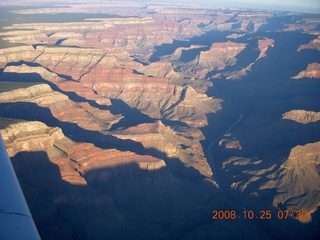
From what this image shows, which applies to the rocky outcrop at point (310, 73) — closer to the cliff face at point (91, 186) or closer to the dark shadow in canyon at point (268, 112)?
the dark shadow in canyon at point (268, 112)

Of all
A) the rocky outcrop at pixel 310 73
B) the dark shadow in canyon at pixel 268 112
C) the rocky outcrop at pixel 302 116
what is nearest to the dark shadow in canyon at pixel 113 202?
the dark shadow in canyon at pixel 268 112

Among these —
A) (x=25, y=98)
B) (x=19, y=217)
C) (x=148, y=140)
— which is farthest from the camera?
(x=25, y=98)

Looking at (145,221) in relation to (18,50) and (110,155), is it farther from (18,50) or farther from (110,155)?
(18,50)

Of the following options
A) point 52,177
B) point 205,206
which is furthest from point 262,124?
point 52,177

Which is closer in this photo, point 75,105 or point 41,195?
point 41,195

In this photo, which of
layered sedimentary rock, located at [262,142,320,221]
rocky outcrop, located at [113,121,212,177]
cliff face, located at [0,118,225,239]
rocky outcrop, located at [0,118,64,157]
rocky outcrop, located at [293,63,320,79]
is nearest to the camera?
cliff face, located at [0,118,225,239]

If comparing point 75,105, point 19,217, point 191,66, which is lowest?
point 191,66

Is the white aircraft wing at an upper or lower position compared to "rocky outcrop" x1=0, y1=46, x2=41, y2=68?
upper
